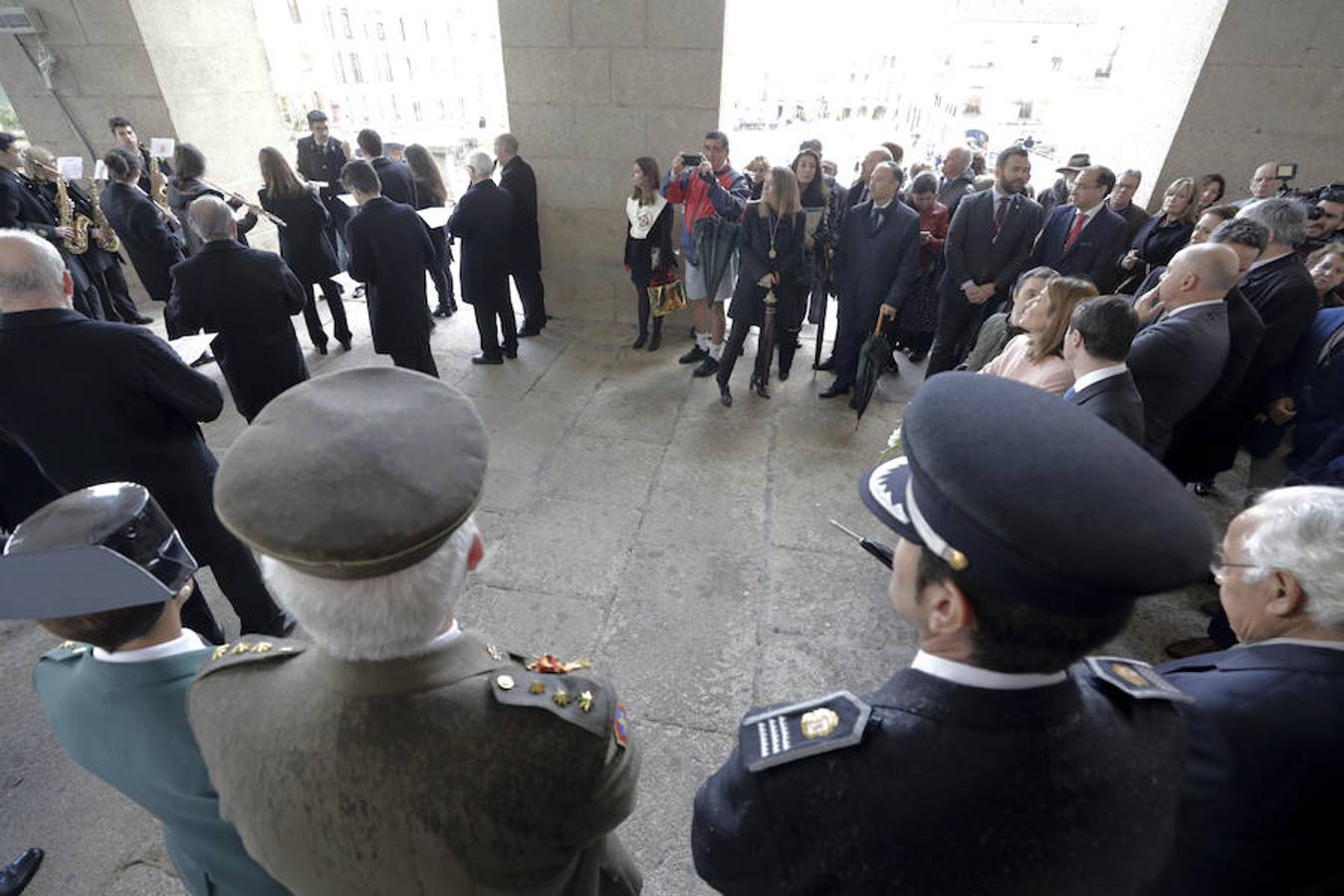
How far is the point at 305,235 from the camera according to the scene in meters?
5.38

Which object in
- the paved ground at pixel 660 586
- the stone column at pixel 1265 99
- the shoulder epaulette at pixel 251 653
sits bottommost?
the paved ground at pixel 660 586

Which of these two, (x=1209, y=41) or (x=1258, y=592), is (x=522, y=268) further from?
(x=1209, y=41)

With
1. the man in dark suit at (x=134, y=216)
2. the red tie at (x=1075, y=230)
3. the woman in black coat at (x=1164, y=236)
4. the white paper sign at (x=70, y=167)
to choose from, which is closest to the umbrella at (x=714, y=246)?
the red tie at (x=1075, y=230)

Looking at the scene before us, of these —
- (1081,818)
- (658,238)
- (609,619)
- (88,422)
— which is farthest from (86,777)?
(658,238)

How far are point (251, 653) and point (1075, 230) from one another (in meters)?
5.81

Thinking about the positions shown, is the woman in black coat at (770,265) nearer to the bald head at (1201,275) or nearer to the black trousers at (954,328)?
the black trousers at (954,328)

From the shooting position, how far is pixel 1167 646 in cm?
302

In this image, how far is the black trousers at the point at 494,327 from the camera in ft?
18.5

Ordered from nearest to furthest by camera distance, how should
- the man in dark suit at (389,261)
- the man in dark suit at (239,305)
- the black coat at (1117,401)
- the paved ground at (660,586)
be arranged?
the paved ground at (660,586), the black coat at (1117,401), the man in dark suit at (239,305), the man in dark suit at (389,261)

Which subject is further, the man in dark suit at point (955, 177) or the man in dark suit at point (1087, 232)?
the man in dark suit at point (955, 177)

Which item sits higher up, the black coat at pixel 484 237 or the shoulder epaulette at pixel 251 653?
the shoulder epaulette at pixel 251 653

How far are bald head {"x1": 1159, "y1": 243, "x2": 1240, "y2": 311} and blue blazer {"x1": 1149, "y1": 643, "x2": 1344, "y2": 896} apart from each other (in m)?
2.22

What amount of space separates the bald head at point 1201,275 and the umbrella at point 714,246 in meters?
3.20

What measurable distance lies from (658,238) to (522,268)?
4.59ft
